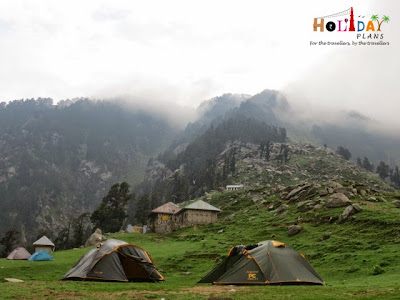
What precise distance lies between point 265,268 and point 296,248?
19263 millimetres

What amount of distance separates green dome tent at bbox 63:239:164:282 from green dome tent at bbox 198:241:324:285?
431cm

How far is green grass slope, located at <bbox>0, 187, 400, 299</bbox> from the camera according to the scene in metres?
15.5

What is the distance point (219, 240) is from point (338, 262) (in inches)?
1012

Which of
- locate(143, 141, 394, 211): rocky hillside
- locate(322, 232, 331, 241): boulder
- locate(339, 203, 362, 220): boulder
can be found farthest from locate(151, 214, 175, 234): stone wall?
locate(143, 141, 394, 211): rocky hillside

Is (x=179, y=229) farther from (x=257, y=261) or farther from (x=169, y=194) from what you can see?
(x=169, y=194)

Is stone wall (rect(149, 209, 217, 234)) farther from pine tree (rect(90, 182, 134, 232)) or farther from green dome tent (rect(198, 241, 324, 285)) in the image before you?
green dome tent (rect(198, 241, 324, 285))

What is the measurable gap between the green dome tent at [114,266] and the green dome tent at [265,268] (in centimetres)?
431

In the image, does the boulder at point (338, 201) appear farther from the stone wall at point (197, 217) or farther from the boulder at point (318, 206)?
the stone wall at point (197, 217)

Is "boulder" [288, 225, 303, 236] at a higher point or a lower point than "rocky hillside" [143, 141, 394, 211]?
lower

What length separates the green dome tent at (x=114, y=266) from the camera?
72.8ft

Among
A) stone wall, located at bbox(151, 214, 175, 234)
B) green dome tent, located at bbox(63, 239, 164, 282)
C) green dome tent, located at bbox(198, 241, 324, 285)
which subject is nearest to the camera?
green dome tent, located at bbox(198, 241, 324, 285)

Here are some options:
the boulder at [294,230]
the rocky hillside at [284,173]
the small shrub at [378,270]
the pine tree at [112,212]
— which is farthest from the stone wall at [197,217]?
the small shrub at [378,270]

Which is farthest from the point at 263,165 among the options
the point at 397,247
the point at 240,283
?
the point at 240,283

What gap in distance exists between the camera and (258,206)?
77.0m
